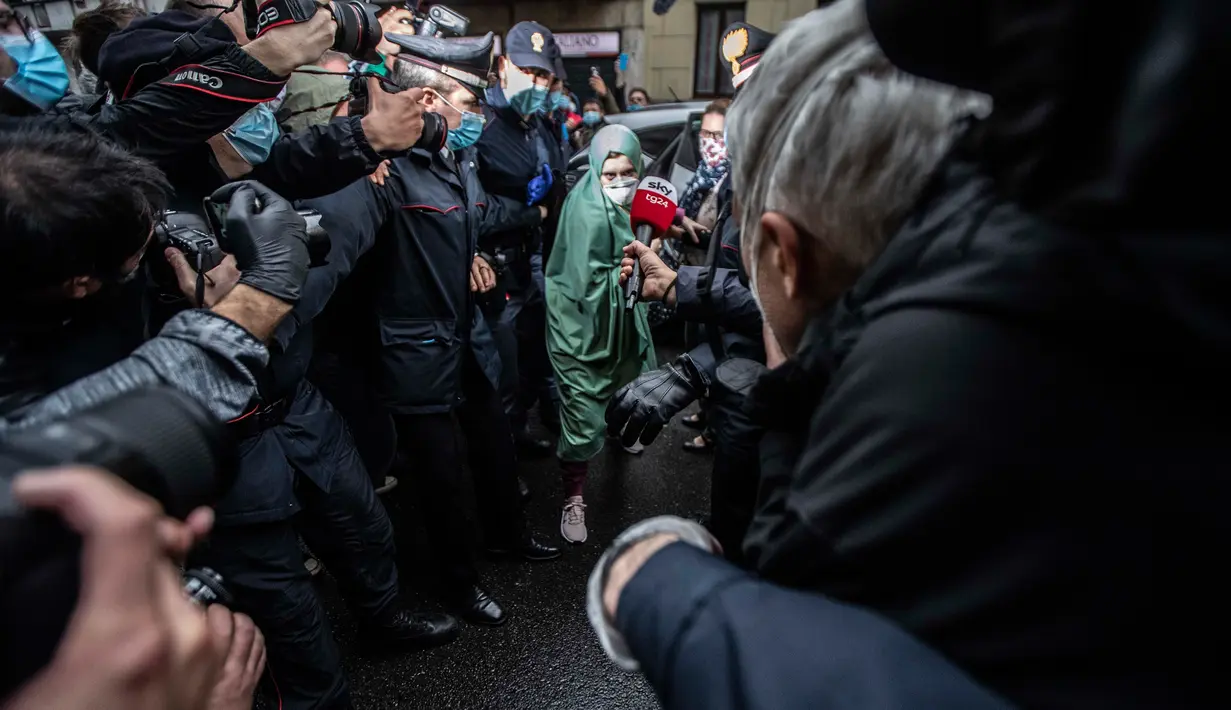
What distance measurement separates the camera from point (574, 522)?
2945mm

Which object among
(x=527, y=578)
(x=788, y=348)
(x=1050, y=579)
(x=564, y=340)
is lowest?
(x=527, y=578)

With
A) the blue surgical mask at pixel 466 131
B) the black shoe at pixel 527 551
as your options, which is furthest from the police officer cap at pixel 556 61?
the black shoe at pixel 527 551

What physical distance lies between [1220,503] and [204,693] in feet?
3.07

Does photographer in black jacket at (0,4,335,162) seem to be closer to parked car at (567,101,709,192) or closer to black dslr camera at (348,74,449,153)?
black dslr camera at (348,74,449,153)

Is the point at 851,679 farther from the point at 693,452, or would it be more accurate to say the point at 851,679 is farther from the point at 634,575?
the point at 693,452

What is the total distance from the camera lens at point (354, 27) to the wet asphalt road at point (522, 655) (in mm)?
2037

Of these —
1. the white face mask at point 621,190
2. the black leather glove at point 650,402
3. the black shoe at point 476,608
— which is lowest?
the black shoe at point 476,608

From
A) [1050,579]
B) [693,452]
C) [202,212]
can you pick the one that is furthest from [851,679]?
[693,452]

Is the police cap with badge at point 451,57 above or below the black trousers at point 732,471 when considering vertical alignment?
above

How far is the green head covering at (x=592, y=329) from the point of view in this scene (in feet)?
9.46

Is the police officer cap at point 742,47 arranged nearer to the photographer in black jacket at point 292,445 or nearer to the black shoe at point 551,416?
the black shoe at point 551,416

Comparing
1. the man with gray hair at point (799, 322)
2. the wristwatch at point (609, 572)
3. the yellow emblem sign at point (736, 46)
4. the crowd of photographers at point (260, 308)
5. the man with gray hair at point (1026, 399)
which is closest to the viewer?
the man with gray hair at point (1026, 399)

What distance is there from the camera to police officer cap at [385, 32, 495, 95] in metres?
2.73

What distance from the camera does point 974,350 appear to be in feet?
1.77
